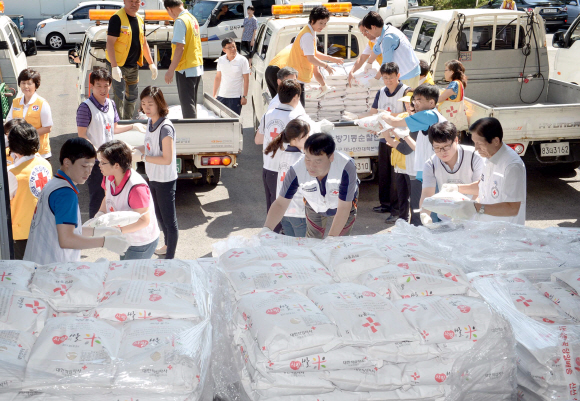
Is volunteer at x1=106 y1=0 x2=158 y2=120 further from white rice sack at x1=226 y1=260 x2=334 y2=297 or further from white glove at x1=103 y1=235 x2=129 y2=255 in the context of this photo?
white rice sack at x1=226 y1=260 x2=334 y2=297

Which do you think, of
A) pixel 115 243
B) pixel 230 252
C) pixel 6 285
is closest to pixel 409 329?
pixel 230 252

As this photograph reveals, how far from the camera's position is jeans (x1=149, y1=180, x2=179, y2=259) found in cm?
607

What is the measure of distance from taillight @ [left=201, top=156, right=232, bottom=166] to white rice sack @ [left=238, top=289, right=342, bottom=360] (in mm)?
5138

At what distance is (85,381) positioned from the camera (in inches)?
96.7

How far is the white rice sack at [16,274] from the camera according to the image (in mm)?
2906

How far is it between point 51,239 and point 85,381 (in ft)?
5.93

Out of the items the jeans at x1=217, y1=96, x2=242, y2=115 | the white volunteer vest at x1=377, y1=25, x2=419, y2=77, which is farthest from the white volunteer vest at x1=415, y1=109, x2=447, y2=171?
the jeans at x1=217, y1=96, x2=242, y2=115

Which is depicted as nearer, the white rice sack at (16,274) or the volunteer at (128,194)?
the white rice sack at (16,274)

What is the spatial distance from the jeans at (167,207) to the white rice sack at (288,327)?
11.0 ft

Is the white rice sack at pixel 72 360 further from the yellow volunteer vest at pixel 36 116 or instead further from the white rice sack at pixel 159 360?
the yellow volunteer vest at pixel 36 116

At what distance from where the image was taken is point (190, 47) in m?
8.26

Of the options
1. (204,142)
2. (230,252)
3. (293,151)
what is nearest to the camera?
(230,252)

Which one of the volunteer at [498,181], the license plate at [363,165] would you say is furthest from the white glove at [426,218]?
the license plate at [363,165]

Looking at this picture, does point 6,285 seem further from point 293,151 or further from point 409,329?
point 293,151
